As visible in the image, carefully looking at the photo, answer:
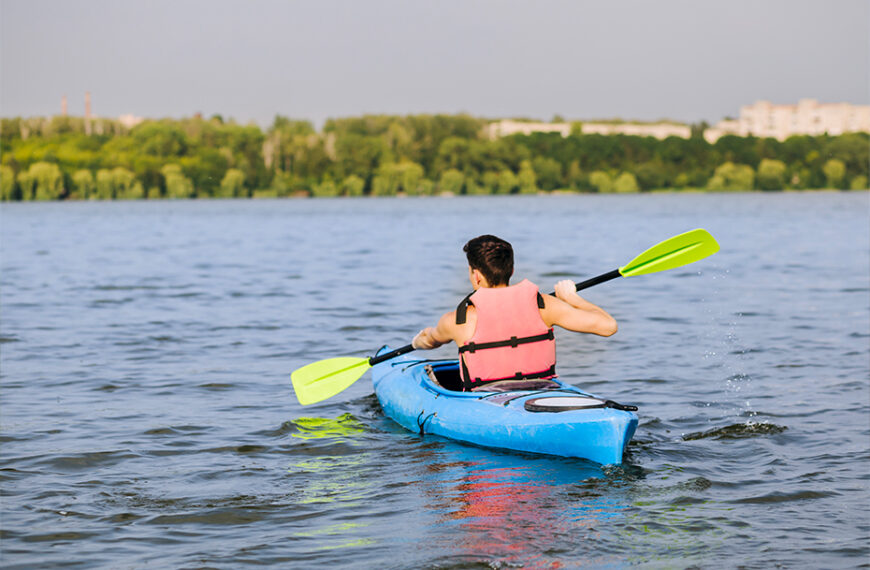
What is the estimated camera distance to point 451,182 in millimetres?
89938

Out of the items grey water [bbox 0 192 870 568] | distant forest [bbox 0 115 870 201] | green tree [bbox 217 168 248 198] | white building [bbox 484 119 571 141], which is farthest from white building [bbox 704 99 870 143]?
grey water [bbox 0 192 870 568]

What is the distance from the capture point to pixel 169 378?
8.61 metres

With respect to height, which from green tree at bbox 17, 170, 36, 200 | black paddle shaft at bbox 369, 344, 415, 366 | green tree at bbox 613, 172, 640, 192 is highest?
green tree at bbox 17, 170, 36, 200

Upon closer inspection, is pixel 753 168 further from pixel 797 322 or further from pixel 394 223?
pixel 797 322

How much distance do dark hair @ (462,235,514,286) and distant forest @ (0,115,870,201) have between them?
253 feet

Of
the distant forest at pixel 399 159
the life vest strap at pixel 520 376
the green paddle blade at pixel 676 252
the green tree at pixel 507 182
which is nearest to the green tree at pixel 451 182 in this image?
the distant forest at pixel 399 159

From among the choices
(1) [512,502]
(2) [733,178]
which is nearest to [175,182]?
(2) [733,178]

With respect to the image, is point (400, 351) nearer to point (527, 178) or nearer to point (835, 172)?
point (835, 172)

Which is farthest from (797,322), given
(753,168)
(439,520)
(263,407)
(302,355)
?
(753,168)

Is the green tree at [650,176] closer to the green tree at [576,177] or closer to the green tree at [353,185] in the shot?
the green tree at [576,177]

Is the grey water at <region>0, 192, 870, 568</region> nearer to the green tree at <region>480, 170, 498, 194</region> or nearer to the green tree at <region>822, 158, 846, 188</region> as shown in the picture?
the green tree at <region>480, 170, 498, 194</region>

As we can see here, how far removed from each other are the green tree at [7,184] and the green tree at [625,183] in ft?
178

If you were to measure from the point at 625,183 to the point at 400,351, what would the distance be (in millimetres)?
91288

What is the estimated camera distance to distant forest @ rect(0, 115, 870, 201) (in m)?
85.9
